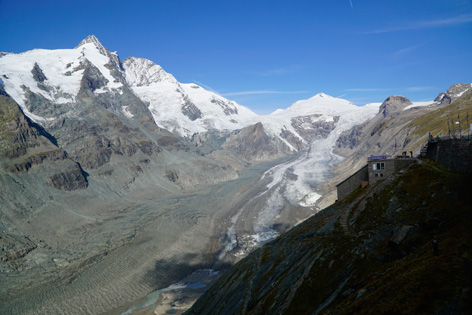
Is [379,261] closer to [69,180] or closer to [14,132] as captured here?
[69,180]

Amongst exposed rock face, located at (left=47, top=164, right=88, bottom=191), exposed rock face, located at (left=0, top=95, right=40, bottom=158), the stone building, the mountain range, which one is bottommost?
the mountain range

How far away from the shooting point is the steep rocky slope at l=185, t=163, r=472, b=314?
18.0 m

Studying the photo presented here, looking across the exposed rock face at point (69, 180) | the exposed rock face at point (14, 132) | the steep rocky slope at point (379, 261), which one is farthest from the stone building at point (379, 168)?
the exposed rock face at point (14, 132)

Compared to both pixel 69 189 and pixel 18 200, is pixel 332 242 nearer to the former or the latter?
pixel 18 200

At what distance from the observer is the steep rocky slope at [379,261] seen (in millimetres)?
18047

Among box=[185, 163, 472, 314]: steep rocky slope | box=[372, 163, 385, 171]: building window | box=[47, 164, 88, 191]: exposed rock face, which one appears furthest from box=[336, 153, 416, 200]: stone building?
box=[47, 164, 88, 191]: exposed rock face

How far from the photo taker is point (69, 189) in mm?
148375

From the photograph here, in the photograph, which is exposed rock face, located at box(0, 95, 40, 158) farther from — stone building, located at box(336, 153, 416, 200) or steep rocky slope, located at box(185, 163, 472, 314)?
stone building, located at box(336, 153, 416, 200)

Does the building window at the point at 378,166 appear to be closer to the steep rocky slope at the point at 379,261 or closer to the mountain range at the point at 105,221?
the steep rocky slope at the point at 379,261

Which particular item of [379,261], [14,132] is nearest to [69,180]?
[14,132]

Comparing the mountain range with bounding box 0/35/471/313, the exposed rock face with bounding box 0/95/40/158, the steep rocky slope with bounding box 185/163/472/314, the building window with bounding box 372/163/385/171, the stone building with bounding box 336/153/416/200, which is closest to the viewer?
the steep rocky slope with bounding box 185/163/472/314

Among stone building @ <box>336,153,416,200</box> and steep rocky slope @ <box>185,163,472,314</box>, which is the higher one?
stone building @ <box>336,153,416,200</box>

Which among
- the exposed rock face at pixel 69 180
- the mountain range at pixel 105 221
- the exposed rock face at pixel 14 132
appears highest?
the exposed rock face at pixel 14 132

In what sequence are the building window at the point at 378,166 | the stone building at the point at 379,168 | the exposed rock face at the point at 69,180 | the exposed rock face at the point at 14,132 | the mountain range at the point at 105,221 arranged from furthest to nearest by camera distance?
1. the exposed rock face at the point at 69,180
2. the exposed rock face at the point at 14,132
3. the mountain range at the point at 105,221
4. the building window at the point at 378,166
5. the stone building at the point at 379,168
